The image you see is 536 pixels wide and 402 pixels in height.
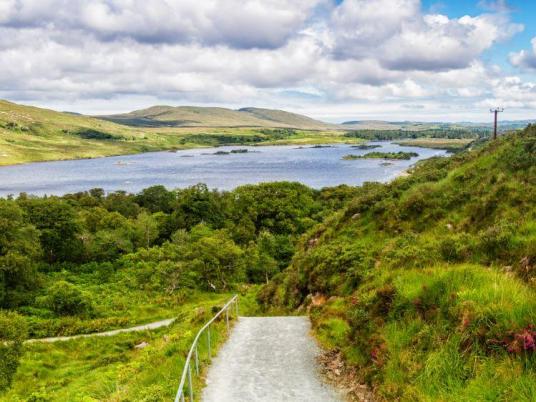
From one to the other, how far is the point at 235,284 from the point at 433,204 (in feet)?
126

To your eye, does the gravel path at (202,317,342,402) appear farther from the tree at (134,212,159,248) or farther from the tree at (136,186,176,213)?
the tree at (136,186,176,213)

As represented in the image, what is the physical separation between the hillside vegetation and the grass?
434 cm

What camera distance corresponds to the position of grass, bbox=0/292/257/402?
36.3 ft

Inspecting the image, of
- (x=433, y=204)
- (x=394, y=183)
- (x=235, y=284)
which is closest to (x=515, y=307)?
(x=433, y=204)

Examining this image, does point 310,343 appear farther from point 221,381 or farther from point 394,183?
point 394,183

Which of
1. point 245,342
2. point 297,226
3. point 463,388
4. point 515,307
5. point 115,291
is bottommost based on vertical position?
point 115,291

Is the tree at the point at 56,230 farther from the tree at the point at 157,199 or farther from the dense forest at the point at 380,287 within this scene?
the tree at the point at 157,199

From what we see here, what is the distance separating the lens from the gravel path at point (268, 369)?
9.73 meters

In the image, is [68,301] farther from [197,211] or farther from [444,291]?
[444,291]

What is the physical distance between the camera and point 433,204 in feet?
75.0

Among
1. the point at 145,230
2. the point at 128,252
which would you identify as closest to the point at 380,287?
the point at 128,252

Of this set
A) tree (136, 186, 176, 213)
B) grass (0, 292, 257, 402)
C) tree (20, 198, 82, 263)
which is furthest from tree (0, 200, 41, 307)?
tree (136, 186, 176, 213)

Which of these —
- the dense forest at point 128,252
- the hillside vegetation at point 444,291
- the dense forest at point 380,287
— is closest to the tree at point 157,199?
the dense forest at point 128,252

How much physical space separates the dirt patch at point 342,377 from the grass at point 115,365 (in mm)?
3075
